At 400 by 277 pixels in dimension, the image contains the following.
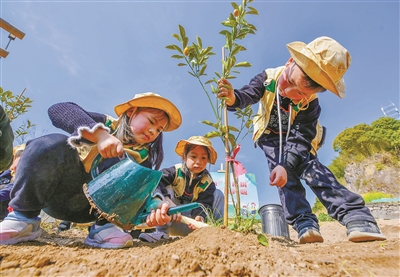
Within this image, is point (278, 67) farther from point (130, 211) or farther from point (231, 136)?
point (130, 211)

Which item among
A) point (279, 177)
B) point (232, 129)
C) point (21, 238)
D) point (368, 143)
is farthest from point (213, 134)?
point (368, 143)

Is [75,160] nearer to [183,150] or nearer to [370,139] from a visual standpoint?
[183,150]

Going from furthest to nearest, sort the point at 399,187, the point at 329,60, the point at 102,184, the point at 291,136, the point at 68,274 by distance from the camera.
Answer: the point at 399,187, the point at 291,136, the point at 329,60, the point at 102,184, the point at 68,274

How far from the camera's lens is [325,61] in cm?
142

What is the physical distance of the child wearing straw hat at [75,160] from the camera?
1159 mm

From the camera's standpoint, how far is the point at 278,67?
1.89 meters

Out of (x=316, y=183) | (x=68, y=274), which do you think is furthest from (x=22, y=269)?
(x=316, y=183)

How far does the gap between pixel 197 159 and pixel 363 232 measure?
1.53 m

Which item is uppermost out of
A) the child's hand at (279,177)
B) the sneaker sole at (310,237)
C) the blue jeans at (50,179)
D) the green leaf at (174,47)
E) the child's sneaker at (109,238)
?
the green leaf at (174,47)

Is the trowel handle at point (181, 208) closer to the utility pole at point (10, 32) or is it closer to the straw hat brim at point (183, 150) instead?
the straw hat brim at point (183, 150)

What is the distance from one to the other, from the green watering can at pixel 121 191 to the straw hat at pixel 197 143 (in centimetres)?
118

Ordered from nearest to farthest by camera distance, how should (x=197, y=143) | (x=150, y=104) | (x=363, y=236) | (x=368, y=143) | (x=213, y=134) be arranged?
1. (x=363, y=236)
2. (x=213, y=134)
3. (x=150, y=104)
4. (x=197, y=143)
5. (x=368, y=143)

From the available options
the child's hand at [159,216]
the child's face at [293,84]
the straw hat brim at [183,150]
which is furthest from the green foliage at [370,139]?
the child's hand at [159,216]

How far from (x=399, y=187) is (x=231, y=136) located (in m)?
A: 18.3
